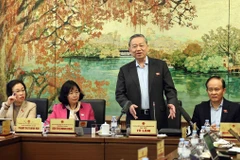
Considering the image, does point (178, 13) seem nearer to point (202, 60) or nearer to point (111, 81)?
point (202, 60)

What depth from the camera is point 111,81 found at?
5219 millimetres

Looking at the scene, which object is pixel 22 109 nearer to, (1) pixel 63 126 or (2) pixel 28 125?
(2) pixel 28 125

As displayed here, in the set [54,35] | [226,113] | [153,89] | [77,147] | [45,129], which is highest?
[54,35]

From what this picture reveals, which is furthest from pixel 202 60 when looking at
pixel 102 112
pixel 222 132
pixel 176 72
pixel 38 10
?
pixel 38 10

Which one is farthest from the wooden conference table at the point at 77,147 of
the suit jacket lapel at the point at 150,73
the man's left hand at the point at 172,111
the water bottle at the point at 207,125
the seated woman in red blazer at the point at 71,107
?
the suit jacket lapel at the point at 150,73

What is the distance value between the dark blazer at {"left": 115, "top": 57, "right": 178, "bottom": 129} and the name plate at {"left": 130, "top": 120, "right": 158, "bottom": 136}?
55cm

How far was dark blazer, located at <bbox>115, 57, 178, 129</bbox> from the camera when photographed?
3824 millimetres

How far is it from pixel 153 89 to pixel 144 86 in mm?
95

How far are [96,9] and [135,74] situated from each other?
5.26 ft

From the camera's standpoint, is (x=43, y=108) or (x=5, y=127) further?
(x=43, y=108)

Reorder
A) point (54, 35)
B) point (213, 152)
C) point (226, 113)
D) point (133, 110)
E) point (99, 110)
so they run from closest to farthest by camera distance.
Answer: point (213, 152) < point (133, 110) < point (226, 113) < point (99, 110) < point (54, 35)

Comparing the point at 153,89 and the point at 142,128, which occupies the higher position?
the point at 153,89

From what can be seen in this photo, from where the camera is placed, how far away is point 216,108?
3670mm

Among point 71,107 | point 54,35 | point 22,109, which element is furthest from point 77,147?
point 54,35
